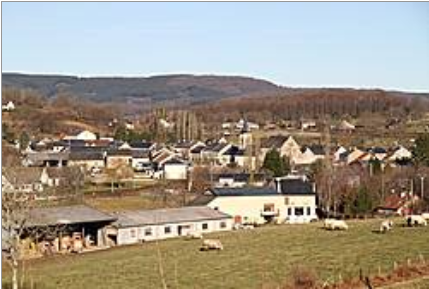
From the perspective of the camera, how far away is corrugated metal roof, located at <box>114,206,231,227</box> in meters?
15.0

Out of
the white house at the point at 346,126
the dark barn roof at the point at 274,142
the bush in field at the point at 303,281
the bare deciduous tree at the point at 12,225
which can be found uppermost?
the white house at the point at 346,126

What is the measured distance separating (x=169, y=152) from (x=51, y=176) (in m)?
10.2

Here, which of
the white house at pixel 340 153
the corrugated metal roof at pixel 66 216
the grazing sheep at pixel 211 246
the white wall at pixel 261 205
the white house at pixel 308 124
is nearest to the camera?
the grazing sheep at pixel 211 246

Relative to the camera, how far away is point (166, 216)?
15.8 meters

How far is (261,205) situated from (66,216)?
626 cm

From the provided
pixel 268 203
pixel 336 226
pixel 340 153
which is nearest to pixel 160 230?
pixel 336 226

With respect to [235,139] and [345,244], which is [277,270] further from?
[235,139]

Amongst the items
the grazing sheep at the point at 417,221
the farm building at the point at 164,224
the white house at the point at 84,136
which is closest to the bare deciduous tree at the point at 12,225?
the farm building at the point at 164,224

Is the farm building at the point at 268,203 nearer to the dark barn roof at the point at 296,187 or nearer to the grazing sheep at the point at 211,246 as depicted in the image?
the dark barn roof at the point at 296,187

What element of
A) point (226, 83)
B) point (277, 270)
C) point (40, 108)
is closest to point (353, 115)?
point (40, 108)

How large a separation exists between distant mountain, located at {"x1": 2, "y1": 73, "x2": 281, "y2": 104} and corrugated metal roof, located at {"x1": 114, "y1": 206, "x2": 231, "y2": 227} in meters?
84.9

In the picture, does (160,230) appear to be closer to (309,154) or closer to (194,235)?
(194,235)

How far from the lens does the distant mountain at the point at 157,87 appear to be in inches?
4220

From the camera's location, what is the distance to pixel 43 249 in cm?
1334
